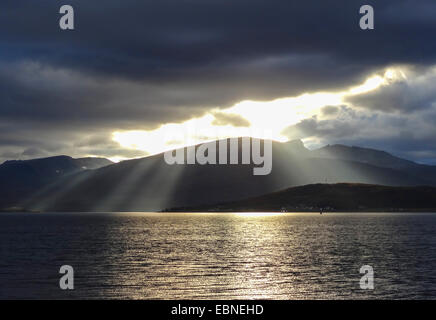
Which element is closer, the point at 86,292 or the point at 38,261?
the point at 86,292

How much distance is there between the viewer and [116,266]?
102875mm

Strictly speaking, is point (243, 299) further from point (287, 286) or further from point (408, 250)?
point (408, 250)

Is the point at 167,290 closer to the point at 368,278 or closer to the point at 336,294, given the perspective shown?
the point at 336,294

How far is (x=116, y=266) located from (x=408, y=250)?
248ft

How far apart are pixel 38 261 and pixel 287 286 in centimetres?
6003
